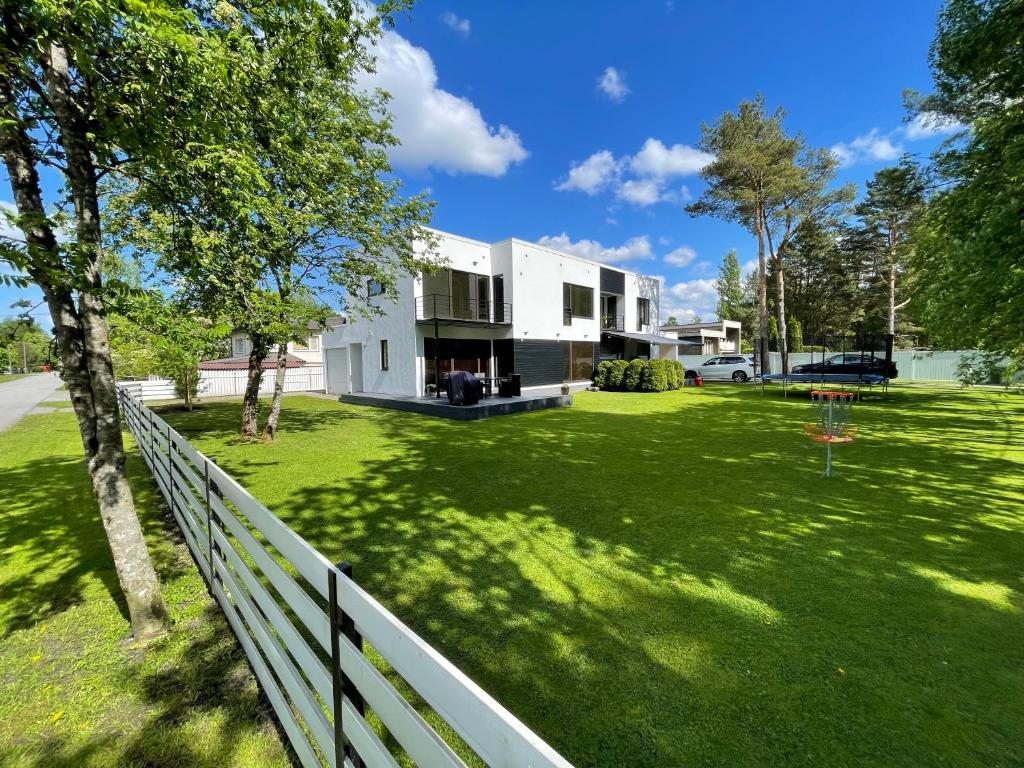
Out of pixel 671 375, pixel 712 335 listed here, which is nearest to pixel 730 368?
pixel 671 375

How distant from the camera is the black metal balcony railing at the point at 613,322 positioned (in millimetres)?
23984

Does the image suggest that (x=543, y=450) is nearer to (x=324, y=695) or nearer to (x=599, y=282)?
(x=324, y=695)

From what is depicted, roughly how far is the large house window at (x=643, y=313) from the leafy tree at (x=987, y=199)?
20.2 metres

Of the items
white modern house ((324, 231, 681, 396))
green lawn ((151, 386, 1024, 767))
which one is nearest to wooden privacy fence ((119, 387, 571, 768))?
green lawn ((151, 386, 1024, 767))

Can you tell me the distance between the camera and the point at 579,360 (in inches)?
846

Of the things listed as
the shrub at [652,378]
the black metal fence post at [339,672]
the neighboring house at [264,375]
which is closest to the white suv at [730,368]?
the shrub at [652,378]

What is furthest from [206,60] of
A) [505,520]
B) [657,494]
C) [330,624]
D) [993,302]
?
[993,302]

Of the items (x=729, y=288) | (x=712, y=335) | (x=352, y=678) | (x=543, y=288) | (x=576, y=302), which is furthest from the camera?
(x=729, y=288)

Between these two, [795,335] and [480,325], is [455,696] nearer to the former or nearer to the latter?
[480,325]

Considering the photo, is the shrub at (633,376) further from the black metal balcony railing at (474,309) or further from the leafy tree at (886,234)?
the leafy tree at (886,234)

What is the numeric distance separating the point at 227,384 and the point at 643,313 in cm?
2436

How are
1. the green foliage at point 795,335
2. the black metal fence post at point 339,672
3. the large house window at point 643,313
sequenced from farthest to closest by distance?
the green foliage at point 795,335 < the large house window at point 643,313 < the black metal fence post at point 339,672

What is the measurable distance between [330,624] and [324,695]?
284 mm

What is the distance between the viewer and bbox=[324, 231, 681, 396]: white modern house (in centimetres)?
1594
